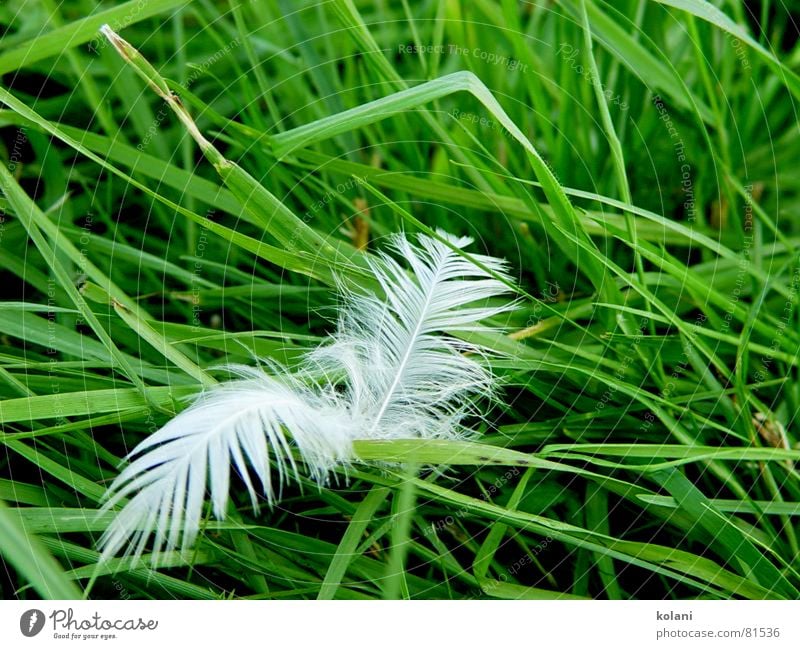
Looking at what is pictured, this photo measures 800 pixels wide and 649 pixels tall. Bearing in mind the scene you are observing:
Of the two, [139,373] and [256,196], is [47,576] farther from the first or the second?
[256,196]

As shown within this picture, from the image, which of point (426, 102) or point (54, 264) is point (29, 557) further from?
point (426, 102)

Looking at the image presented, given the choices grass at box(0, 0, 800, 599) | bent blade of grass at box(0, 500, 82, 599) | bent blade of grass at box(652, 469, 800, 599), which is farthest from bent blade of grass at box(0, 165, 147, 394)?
bent blade of grass at box(652, 469, 800, 599)

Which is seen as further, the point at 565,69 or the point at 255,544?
the point at 565,69

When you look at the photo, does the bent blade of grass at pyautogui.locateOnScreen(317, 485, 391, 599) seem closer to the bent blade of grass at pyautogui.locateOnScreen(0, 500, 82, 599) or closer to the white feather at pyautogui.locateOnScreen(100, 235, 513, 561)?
the white feather at pyautogui.locateOnScreen(100, 235, 513, 561)

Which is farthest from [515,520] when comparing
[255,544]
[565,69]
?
[565,69]

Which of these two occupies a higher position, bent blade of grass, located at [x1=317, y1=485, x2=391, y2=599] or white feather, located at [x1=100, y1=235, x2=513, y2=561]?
white feather, located at [x1=100, y1=235, x2=513, y2=561]
